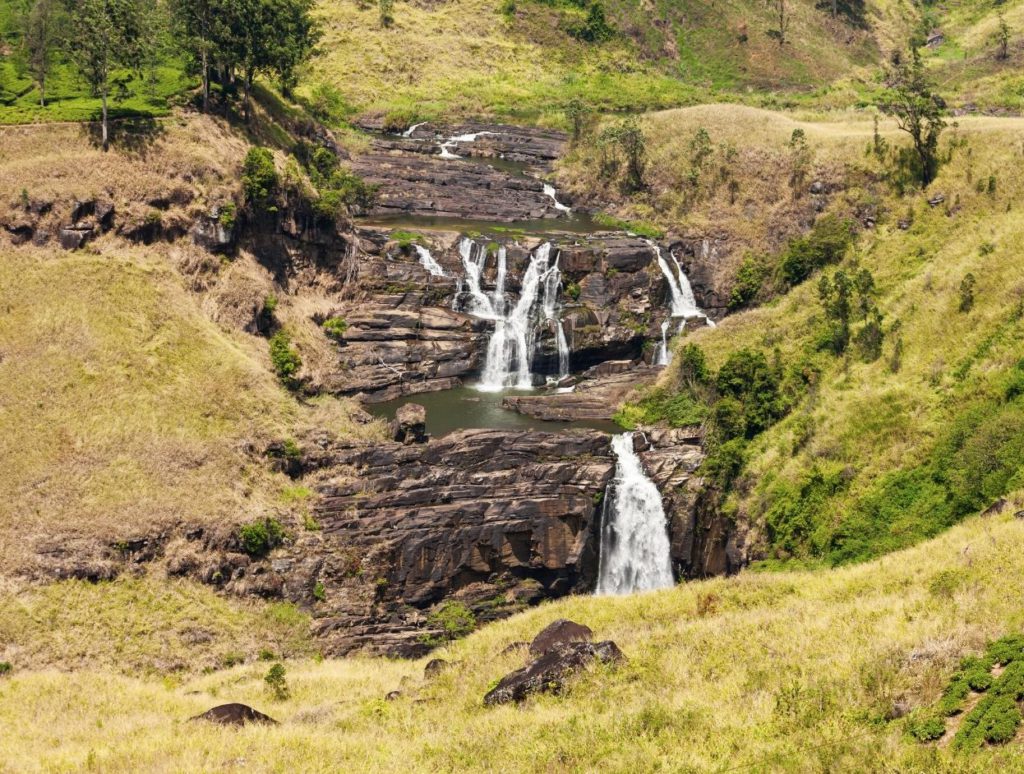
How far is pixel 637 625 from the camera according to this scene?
34125 millimetres

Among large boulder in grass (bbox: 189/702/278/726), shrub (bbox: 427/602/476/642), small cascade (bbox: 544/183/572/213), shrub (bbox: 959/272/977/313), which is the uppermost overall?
small cascade (bbox: 544/183/572/213)

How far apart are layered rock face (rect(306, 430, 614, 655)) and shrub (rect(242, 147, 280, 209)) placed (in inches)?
971

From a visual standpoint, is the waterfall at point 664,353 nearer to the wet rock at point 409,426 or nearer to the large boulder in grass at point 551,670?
the wet rock at point 409,426

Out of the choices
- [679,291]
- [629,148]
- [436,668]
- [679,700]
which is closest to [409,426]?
[436,668]

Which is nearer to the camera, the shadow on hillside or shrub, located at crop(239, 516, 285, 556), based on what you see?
shrub, located at crop(239, 516, 285, 556)

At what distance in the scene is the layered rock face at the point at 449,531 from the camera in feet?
153

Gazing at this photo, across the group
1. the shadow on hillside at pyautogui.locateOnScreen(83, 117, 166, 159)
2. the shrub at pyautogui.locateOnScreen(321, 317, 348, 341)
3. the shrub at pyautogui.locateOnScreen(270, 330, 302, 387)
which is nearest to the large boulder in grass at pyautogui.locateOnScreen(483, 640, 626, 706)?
the shrub at pyautogui.locateOnScreen(270, 330, 302, 387)

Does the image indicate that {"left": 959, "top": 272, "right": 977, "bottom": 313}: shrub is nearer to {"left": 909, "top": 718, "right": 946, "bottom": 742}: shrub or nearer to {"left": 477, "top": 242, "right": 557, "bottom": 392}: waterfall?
{"left": 477, "top": 242, "right": 557, "bottom": 392}: waterfall

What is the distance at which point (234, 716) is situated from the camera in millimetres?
28156

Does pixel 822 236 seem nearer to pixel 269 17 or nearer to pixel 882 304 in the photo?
pixel 882 304

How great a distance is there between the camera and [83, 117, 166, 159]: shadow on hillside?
65.6 metres

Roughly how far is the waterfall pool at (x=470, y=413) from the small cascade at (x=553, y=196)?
3529cm

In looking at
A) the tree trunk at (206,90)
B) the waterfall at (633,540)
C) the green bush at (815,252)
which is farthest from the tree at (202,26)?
the green bush at (815,252)

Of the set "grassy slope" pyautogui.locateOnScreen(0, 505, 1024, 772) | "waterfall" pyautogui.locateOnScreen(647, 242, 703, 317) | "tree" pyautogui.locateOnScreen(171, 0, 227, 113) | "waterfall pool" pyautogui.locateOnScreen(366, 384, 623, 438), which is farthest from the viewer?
"waterfall" pyautogui.locateOnScreen(647, 242, 703, 317)
